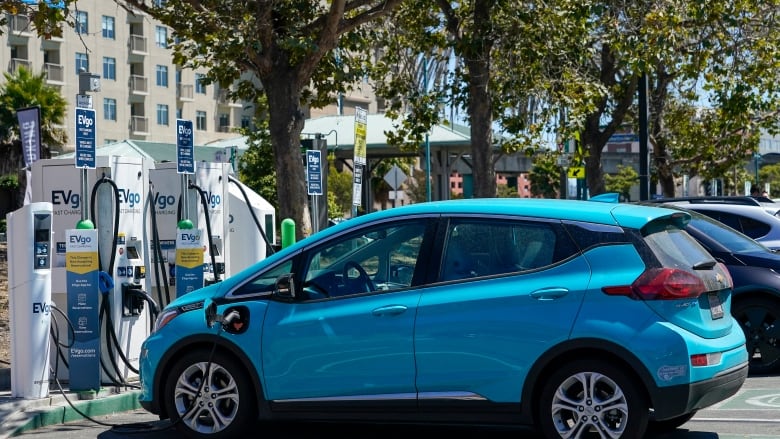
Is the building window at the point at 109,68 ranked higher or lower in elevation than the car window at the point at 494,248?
higher

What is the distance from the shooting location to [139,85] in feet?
193

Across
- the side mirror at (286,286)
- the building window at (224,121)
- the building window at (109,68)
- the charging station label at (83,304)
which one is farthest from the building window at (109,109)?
the side mirror at (286,286)

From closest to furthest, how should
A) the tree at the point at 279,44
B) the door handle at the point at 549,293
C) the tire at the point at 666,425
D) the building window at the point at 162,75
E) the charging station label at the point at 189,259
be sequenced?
the door handle at the point at 549,293, the tire at the point at 666,425, the charging station label at the point at 189,259, the tree at the point at 279,44, the building window at the point at 162,75

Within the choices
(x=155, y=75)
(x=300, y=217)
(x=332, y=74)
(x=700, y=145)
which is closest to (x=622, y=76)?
(x=700, y=145)

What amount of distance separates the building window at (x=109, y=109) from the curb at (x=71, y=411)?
49.6 metres

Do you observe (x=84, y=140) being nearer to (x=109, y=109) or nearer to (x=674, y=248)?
(x=674, y=248)

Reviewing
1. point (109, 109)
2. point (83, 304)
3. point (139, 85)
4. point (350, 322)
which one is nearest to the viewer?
point (350, 322)

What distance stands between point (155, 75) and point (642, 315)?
2225 inches

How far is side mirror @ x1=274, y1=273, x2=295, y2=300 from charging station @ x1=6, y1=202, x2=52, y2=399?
2.50 m

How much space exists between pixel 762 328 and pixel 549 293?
491 centimetres

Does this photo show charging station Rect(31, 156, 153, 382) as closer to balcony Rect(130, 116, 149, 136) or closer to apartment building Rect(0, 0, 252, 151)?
apartment building Rect(0, 0, 252, 151)

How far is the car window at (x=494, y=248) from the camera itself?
22.3 ft

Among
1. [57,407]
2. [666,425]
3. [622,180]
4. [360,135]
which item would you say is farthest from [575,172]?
[622,180]

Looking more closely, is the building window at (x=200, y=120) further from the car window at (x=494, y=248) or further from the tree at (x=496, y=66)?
the car window at (x=494, y=248)
